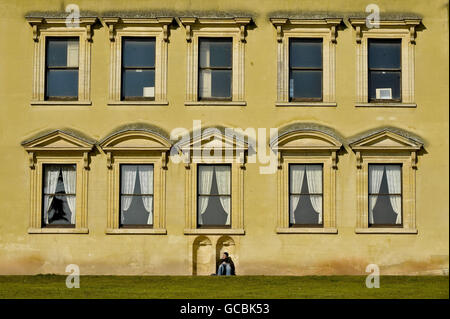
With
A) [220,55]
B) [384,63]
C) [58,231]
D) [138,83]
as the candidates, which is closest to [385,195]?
[384,63]

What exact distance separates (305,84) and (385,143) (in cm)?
301

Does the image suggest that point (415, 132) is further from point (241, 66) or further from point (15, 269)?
point (15, 269)

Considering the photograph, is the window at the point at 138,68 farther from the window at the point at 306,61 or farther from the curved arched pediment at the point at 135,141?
the window at the point at 306,61

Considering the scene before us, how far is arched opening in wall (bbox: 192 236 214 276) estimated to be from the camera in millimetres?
32625

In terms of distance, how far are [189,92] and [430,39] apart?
747 centimetres

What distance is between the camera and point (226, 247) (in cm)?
3269

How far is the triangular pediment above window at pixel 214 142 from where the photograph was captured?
107 feet

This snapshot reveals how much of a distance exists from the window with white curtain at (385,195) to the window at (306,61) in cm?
253

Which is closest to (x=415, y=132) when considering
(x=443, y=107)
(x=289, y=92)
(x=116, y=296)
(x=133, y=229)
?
(x=443, y=107)

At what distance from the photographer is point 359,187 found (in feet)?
107

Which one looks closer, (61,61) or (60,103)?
(60,103)

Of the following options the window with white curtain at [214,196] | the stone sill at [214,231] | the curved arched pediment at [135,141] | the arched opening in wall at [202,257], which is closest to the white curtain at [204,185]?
the window with white curtain at [214,196]

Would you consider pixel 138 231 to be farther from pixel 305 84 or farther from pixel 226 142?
pixel 305 84

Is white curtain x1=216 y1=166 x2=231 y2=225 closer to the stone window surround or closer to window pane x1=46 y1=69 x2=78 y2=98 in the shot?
the stone window surround
